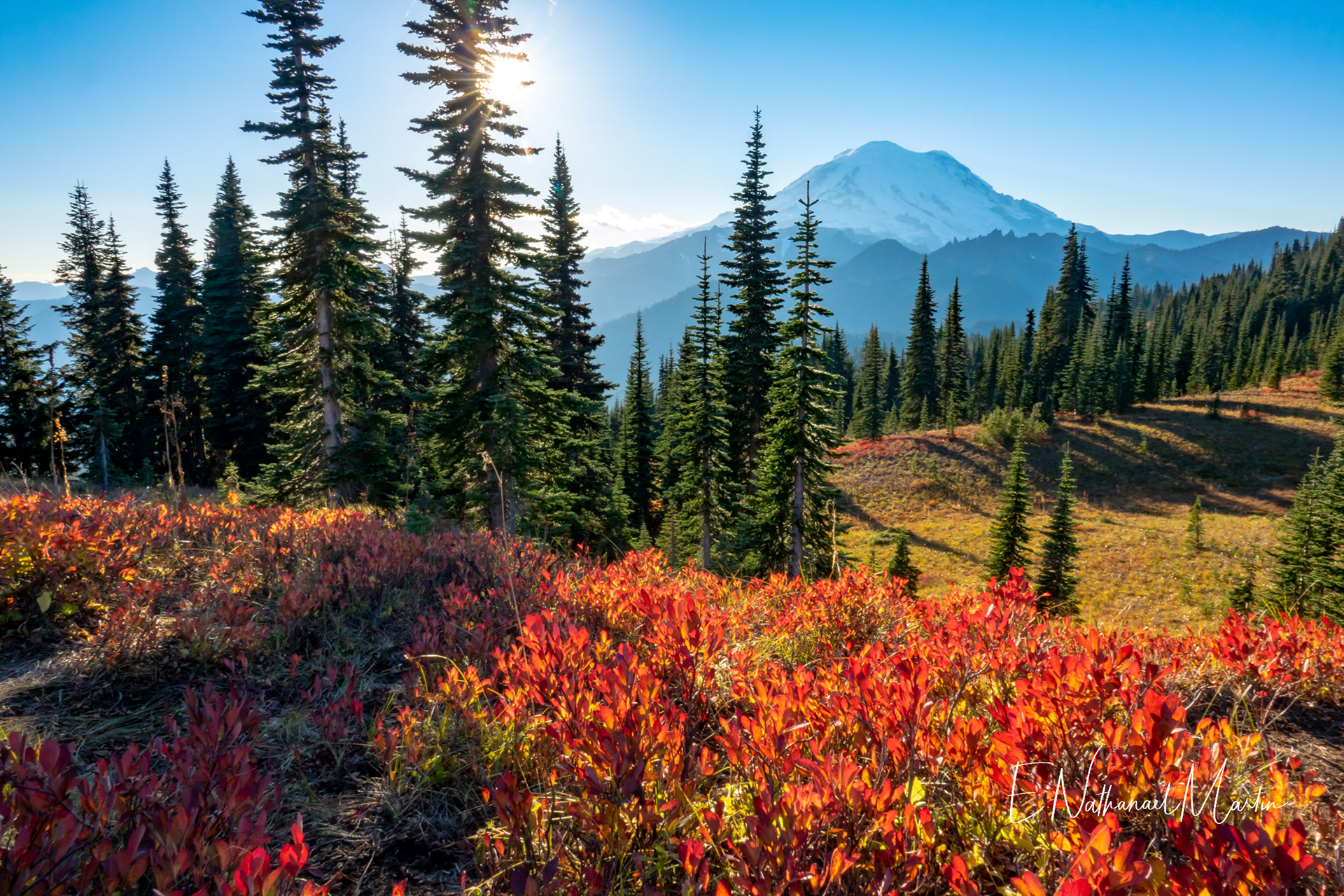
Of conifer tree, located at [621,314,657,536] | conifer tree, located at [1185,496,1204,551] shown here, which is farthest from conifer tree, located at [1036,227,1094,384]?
conifer tree, located at [621,314,657,536]

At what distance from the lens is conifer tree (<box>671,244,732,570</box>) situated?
2178cm

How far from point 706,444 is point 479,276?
1069 centimetres

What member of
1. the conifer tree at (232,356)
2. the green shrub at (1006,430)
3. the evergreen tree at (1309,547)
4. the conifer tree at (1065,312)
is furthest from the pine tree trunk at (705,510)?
the conifer tree at (1065,312)

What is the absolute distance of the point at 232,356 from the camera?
27719mm

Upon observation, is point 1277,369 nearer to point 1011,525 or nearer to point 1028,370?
point 1028,370

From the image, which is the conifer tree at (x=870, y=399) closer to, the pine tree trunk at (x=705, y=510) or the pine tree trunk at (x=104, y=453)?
the pine tree trunk at (x=705, y=510)

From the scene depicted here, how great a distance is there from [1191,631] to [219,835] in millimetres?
6105

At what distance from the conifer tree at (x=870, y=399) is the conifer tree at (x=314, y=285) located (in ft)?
175

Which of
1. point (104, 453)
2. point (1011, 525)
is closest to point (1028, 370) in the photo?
point (1011, 525)

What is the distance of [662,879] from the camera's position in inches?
73.2

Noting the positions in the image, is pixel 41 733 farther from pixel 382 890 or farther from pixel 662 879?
pixel 662 879

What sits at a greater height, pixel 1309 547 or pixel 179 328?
pixel 179 328

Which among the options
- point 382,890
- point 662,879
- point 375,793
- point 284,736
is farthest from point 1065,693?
point 284,736

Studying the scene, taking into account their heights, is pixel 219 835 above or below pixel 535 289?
below
